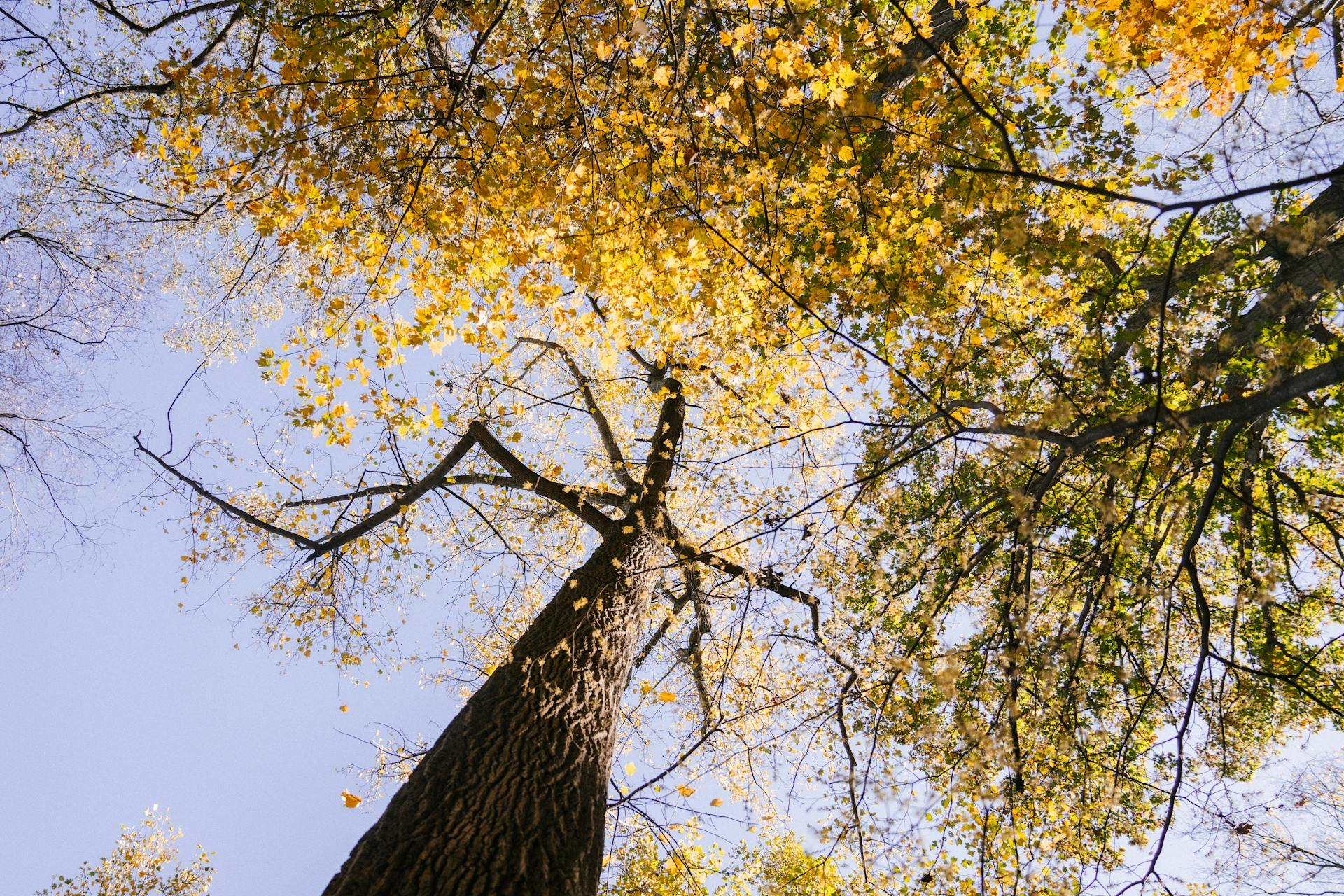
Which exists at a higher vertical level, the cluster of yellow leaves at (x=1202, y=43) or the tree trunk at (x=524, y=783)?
the cluster of yellow leaves at (x=1202, y=43)

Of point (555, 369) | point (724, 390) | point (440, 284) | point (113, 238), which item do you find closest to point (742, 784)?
point (724, 390)

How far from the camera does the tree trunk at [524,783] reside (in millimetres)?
2498

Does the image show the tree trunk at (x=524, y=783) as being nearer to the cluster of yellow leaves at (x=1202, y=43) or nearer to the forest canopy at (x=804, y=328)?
the forest canopy at (x=804, y=328)

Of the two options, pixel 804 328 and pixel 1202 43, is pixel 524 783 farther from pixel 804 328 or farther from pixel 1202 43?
pixel 1202 43

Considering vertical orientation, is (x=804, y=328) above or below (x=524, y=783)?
above

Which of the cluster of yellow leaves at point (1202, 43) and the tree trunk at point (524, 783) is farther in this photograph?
the cluster of yellow leaves at point (1202, 43)

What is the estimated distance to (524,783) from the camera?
306cm

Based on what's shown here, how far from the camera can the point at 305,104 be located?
11.3ft

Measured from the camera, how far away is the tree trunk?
2498 mm

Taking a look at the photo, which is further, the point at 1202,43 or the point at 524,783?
the point at 1202,43

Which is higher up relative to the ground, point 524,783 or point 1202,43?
point 1202,43

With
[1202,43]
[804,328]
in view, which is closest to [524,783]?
[804,328]

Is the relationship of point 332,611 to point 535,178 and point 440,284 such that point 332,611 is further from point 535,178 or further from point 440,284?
point 535,178

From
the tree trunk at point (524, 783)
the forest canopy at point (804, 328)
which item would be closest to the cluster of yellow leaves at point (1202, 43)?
the forest canopy at point (804, 328)
